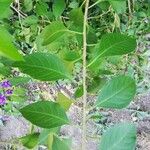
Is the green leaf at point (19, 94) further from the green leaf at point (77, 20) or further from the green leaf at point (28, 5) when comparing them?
the green leaf at point (28, 5)

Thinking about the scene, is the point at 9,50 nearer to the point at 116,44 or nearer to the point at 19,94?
the point at 116,44

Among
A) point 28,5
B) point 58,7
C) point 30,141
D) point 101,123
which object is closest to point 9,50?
point 30,141

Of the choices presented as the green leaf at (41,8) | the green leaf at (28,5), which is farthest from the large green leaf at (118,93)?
the green leaf at (28,5)

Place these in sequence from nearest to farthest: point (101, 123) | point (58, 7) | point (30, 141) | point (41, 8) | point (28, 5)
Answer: point (30, 141)
point (58, 7)
point (41, 8)
point (28, 5)
point (101, 123)

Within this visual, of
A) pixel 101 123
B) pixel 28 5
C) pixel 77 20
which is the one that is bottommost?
pixel 101 123

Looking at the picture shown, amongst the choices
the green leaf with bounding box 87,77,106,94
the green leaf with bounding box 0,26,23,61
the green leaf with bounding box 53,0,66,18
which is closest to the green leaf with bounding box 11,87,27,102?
the green leaf with bounding box 53,0,66,18
